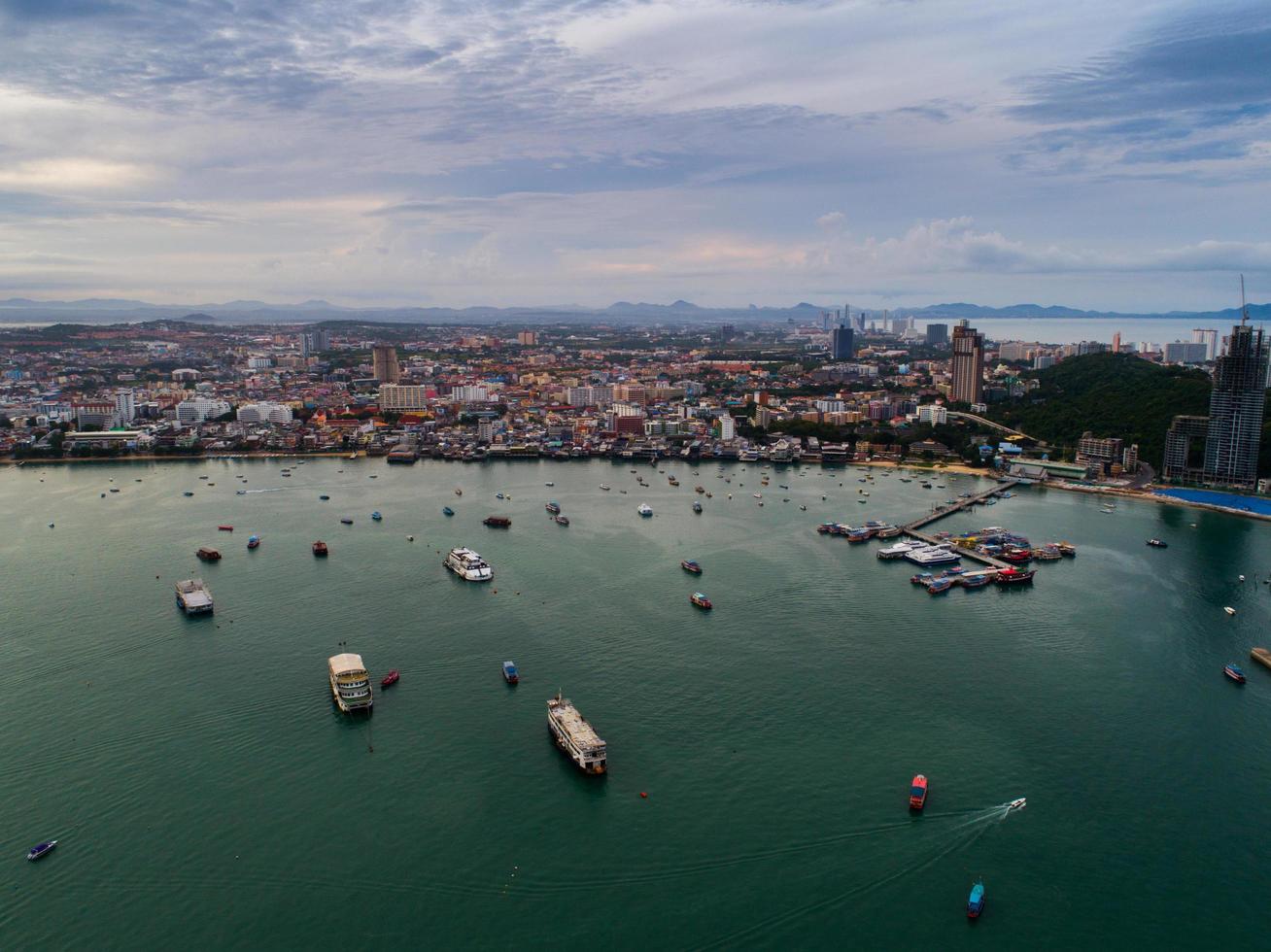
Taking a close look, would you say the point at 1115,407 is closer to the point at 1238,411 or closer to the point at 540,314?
the point at 1238,411

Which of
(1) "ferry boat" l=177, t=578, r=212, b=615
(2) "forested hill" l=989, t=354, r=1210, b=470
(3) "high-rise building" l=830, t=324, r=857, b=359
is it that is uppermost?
(3) "high-rise building" l=830, t=324, r=857, b=359

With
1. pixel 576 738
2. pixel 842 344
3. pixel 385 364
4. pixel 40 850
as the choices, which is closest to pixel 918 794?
pixel 576 738

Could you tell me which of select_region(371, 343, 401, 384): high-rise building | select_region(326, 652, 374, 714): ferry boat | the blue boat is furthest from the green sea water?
select_region(371, 343, 401, 384): high-rise building

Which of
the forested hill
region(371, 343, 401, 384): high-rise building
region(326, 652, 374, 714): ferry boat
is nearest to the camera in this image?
region(326, 652, 374, 714): ferry boat

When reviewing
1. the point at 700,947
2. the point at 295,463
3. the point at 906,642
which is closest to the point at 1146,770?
the point at 906,642

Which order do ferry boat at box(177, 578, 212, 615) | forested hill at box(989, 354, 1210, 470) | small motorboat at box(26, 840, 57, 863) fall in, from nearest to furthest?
small motorboat at box(26, 840, 57, 863) < ferry boat at box(177, 578, 212, 615) < forested hill at box(989, 354, 1210, 470)

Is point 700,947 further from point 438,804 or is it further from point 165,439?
point 165,439

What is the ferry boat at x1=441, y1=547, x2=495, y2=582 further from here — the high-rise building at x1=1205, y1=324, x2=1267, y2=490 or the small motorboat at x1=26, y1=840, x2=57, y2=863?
the high-rise building at x1=1205, y1=324, x2=1267, y2=490

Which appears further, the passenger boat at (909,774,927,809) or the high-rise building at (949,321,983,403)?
the high-rise building at (949,321,983,403)

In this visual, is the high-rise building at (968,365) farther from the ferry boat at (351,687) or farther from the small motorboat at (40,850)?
the small motorboat at (40,850)
